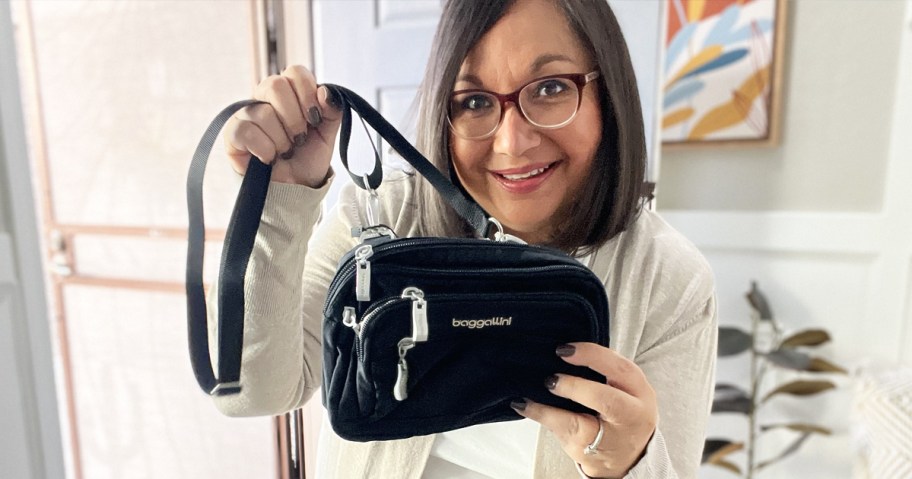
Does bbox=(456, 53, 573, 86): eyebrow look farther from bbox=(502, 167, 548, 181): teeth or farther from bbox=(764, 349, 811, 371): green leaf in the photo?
bbox=(764, 349, 811, 371): green leaf

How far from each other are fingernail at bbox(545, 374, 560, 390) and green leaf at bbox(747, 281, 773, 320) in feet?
3.14

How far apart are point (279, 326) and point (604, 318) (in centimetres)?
30

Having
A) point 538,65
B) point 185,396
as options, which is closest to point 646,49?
point 538,65

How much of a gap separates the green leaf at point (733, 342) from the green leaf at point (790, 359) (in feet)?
0.15

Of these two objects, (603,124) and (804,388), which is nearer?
(603,124)

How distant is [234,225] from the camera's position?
420 millimetres

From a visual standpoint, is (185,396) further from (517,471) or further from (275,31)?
(517,471)

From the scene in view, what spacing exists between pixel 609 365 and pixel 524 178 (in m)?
0.22

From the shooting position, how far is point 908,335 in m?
1.14

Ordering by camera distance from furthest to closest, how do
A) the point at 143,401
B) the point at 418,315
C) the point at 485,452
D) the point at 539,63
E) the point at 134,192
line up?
the point at 143,401 → the point at 134,192 → the point at 485,452 → the point at 539,63 → the point at 418,315

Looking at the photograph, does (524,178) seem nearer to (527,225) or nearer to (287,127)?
(527,225)

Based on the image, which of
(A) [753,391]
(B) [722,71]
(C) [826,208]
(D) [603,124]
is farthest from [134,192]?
(C) [826,208]

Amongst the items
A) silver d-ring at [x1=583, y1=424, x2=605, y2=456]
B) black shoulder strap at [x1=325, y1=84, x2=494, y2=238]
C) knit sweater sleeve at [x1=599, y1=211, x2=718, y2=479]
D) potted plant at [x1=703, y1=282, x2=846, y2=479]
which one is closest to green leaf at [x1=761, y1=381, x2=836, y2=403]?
potted plant at [x1=703, y1=282, x2=846, y2=479]

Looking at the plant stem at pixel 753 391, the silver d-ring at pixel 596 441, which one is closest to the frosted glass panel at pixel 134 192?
the silver d-ring at pixel 596 441
